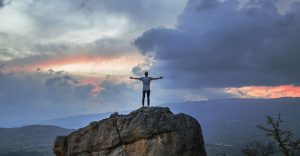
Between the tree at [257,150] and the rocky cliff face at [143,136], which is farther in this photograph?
the tree at [257,150]

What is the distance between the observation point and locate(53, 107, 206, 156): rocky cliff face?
1634 inches

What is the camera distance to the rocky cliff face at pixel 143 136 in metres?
41.5

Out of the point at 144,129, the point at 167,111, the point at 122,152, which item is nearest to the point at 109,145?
the point at 122,152

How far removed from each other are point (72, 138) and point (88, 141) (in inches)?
94.8

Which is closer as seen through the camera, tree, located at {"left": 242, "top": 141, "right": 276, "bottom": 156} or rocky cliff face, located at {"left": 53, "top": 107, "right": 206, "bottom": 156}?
rocky cliff face, located at {"left": 53, "top": 107, "right": 206, "bottom": 156}

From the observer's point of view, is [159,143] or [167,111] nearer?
[159,143]

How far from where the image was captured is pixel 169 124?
42.1m

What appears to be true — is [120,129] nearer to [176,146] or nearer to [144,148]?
[144,148]

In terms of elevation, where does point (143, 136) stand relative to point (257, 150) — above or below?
above

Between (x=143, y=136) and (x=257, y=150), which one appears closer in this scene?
(x=143, y=136)

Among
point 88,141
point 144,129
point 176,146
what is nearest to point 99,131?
point 88,141

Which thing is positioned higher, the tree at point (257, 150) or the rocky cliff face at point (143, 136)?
the rocky cliff face at point (143, 136)

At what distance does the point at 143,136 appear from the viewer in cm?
4203

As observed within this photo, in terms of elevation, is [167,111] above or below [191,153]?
above
